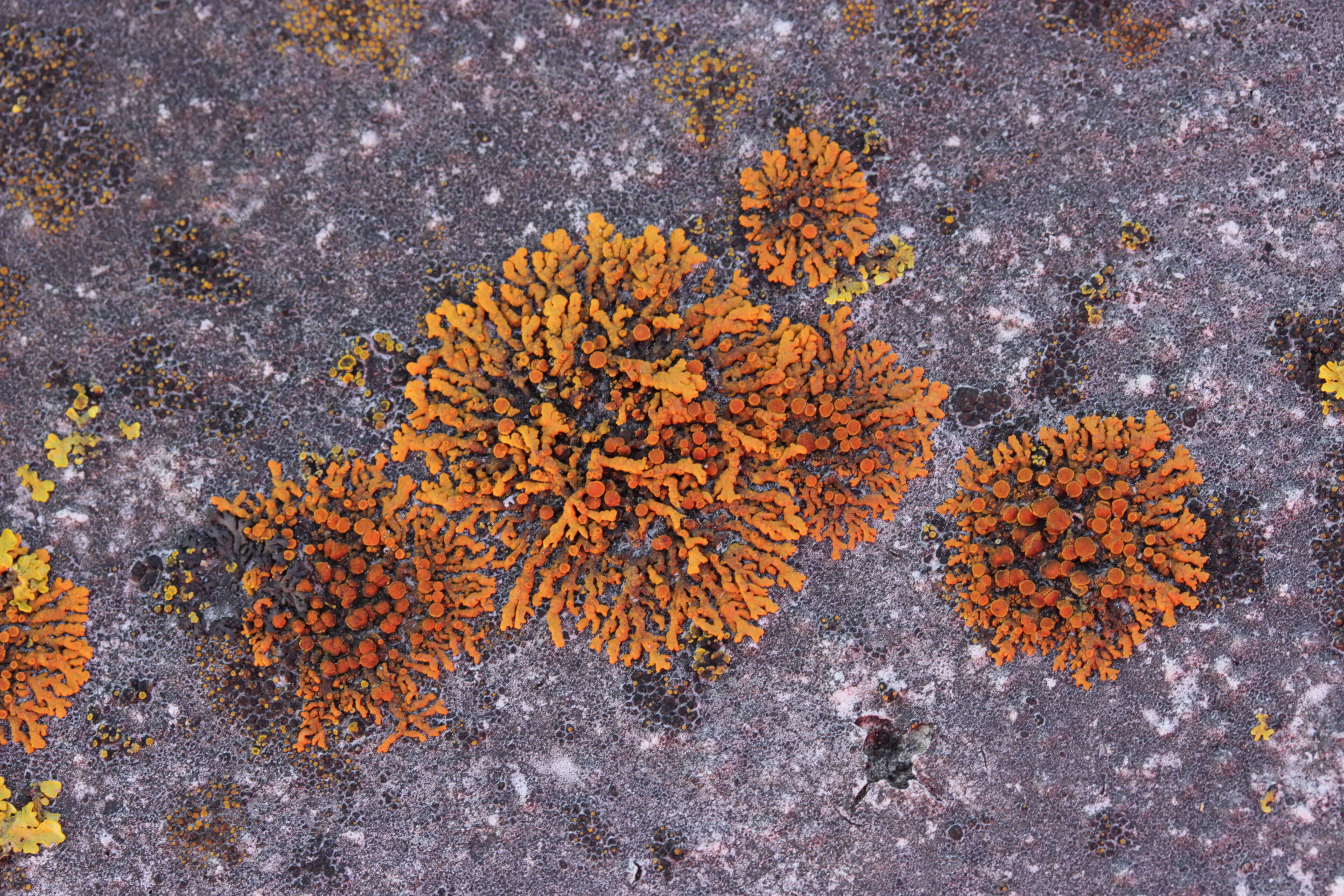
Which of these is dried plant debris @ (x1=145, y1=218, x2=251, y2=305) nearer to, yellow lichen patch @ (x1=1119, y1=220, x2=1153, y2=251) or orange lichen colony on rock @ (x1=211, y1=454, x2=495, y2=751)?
orange lichen colony on rock @ (x1=211, y1=454, x2=495, y2=751)

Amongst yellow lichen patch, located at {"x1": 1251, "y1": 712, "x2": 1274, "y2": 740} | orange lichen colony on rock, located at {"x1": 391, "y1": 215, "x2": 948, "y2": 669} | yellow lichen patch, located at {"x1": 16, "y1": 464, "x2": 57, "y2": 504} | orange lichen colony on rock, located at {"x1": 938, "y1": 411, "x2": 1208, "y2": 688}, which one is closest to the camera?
orange lichen colony on rock, located at {"x1": 391, "y1": 215, "x2": 948, "y2": 669}

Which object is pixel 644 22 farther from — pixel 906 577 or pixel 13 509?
pixel 13 509

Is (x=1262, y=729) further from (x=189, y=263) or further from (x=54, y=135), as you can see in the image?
(x=54, y=135)

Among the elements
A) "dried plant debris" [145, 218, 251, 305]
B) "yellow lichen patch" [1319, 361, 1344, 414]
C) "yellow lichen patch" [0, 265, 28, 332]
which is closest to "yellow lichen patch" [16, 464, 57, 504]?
"yellow lichen patch" [0, 265, 28, 332]

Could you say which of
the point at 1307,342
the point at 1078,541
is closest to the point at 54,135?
the point at 1078,541

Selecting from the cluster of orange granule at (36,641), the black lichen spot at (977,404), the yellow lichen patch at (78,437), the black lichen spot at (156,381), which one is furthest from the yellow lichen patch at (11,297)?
the black lichen spot at (977,404)

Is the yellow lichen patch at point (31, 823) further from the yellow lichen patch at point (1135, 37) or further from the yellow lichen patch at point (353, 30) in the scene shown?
the yellow lichen patch at point (1135, 37)
